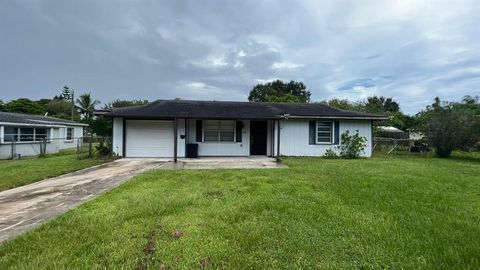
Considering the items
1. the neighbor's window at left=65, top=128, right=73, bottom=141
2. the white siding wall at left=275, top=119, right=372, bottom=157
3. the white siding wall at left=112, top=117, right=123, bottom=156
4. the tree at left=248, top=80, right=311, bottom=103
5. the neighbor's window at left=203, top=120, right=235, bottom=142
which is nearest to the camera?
the white siding wall at left=112, top=117, right=123, bottom=156

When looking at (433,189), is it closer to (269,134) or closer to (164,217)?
(164,217)

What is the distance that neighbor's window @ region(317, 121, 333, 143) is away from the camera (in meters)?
16.3

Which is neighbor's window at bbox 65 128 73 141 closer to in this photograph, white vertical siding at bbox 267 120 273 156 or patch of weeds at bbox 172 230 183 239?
white vertical siding at bbox 267 120 273 156

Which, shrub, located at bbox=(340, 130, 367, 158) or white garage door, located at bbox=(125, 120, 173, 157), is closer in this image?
white garage door, located at bbox=(125, 120, 173, 157)

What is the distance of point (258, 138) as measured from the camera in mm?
16672

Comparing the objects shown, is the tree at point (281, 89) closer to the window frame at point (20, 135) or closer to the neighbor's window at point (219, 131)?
the window frame at point (20, 135)

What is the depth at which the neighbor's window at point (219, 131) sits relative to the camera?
1589 cm

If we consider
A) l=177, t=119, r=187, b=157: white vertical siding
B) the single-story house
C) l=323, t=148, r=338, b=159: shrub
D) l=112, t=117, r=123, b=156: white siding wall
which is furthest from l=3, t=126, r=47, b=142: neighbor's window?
l=323, t=148, r=338, b=159: shrub

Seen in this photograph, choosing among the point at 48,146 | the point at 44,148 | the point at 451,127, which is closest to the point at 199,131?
the point at 44,148

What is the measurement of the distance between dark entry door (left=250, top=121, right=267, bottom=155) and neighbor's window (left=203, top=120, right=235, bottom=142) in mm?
1183

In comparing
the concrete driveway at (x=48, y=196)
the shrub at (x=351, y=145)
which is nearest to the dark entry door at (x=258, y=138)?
the shrub at (x=351, y=145)

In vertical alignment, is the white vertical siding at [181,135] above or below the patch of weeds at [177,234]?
above

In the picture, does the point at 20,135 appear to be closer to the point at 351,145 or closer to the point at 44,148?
the point at 44,148

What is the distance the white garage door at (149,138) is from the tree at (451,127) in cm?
1518
